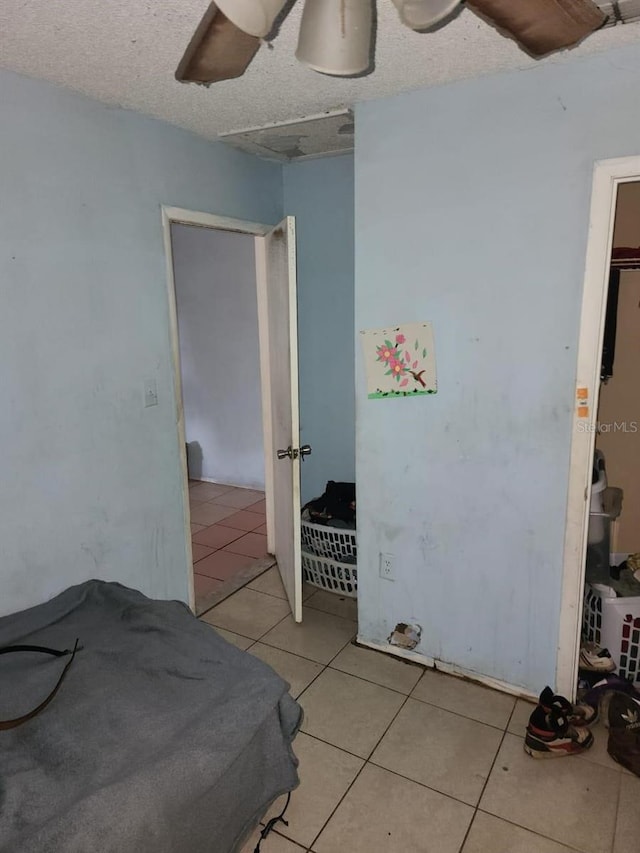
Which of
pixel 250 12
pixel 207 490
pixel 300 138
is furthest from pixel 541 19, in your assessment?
pixel 207 490

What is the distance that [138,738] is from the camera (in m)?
1.40

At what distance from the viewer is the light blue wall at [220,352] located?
4596 mm

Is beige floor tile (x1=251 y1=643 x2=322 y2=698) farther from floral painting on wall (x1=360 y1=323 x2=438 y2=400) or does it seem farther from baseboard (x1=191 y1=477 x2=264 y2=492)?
baseboard (x1=191 y1=477 x2=264 y2=492)

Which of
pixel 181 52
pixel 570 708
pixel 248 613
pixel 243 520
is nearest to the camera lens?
pixel 181 52

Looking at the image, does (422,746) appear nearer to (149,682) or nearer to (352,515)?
(149,682)

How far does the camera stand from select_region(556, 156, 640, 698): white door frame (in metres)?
1.76

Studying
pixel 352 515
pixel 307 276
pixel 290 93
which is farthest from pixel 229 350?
pixel 290 93

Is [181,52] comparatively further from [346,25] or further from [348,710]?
[348,710]

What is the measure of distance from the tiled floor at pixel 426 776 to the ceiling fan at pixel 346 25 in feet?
6.70

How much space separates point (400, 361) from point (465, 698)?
4.56 feet

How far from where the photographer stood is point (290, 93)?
1.99 meters

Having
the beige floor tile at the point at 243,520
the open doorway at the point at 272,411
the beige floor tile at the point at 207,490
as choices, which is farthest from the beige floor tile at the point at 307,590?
the beige floor tile at the point at 207,490

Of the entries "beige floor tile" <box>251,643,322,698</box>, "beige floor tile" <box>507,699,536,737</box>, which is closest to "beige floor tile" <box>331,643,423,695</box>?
"beige floor tile" <box>251,643,322,698</box>

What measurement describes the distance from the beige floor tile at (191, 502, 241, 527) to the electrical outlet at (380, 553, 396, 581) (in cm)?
197
